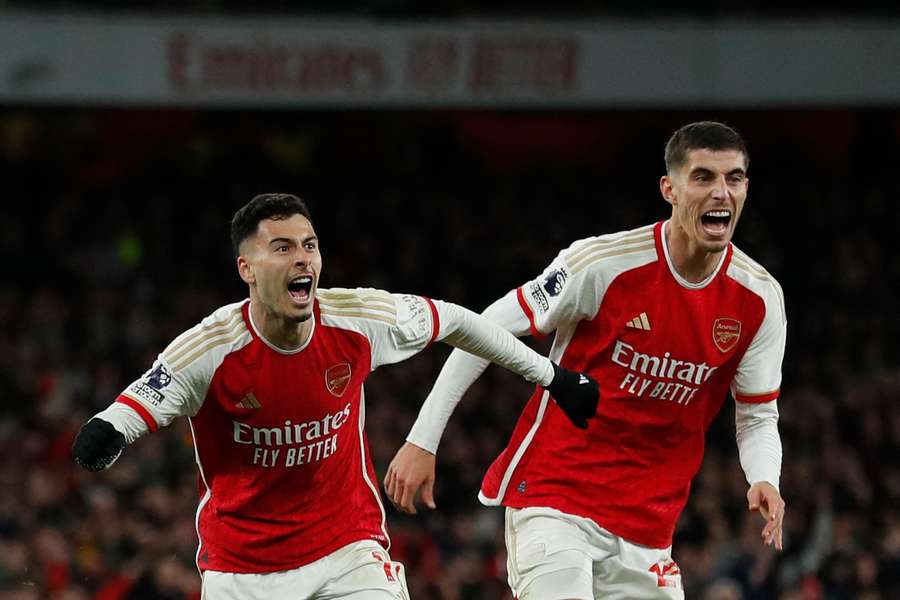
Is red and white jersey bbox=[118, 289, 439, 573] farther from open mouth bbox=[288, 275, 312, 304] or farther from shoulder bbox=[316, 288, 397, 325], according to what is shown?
open mouth bbox=[288, 275, 312, 304]

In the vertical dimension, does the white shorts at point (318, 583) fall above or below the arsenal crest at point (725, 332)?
below

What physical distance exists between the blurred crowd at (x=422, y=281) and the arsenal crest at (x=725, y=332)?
4.55 metres

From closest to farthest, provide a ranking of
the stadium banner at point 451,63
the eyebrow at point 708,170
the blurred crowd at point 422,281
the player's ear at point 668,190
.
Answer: the eyebrow at point 708,170
the player's ear at point 668,190
the blurred crowd at point 422,281
the stadium banner at point 451,63

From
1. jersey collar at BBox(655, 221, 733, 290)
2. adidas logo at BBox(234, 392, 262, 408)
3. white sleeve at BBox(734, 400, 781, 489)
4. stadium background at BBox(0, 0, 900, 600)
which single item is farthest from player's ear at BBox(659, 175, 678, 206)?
stadium background at BBox(0, 0, 900, 600)

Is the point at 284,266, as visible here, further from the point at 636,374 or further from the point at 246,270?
the point at 636,374

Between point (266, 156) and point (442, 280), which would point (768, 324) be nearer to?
point (442, 280)

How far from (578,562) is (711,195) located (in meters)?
1.31

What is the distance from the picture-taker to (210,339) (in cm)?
482

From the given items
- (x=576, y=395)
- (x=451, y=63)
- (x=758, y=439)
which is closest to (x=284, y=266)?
(x=576, y=395)

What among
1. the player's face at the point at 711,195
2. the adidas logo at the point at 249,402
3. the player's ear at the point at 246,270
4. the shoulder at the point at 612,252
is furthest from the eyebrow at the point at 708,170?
the adidas logo at the point at 249,402

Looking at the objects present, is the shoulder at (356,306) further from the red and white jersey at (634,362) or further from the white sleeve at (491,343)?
the red and white jersey at (634,362)

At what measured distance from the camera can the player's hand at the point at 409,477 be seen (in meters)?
4.98

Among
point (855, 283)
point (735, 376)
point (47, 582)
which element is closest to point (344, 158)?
point (855, 283)

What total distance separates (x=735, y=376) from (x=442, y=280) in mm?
8938
